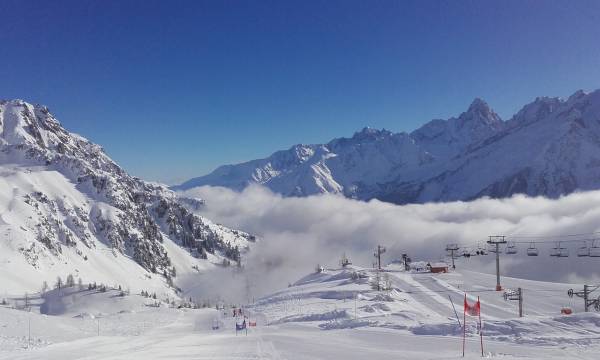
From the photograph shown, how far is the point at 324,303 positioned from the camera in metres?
88.2

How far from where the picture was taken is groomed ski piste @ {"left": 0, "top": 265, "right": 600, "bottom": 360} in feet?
120

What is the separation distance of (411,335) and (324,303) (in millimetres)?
45644

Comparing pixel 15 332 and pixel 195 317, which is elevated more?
pixel 15 332

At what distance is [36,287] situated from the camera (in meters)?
196

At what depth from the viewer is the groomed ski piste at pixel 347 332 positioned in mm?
36719

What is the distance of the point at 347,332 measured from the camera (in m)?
48.5

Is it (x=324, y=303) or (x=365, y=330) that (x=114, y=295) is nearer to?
(x=324, y=303)

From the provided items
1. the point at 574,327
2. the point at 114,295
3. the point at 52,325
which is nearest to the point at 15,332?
the point at 52,325

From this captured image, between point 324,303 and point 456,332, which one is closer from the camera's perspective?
point 456,332

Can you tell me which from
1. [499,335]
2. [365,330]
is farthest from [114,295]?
[499,335]

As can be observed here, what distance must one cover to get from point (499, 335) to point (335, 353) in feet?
49.0

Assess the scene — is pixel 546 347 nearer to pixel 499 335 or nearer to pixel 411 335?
pixel 499 335

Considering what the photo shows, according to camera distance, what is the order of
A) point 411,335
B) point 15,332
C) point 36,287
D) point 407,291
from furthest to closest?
point 36,287 → point 407,291 → point 15,332 → point 411,335

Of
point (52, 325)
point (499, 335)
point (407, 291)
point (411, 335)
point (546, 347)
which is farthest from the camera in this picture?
point (407, 291)
